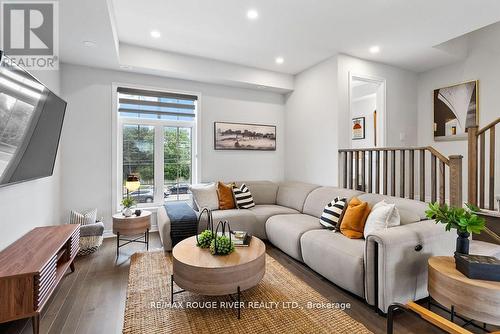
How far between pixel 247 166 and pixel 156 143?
1.66 meters

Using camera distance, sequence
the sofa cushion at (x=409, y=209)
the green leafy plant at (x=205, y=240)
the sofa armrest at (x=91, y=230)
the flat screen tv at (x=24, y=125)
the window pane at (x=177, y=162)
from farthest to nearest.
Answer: the window pane at (x=177, y=162) < the sofa armrest at (x=91, y=230) < the sofa cushion at (x=409, y=209) < the green leafy plant at (x=205, y=240) < the flat screen tv at (x=24, y=125)

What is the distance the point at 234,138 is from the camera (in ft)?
15.1

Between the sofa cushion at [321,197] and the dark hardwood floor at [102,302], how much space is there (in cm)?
81

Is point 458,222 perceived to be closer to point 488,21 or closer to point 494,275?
point 494,275

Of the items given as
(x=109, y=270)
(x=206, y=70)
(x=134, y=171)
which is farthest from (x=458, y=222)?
(x=134, y=171)

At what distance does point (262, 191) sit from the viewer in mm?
4371

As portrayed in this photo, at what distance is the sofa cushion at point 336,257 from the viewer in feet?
6.97

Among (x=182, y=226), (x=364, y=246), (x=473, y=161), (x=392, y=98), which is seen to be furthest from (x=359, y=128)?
(x=182, y=226)

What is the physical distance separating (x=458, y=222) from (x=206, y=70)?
12.1 feet

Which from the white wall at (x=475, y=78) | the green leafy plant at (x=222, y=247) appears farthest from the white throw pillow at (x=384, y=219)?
the white wall at (x=475, y=78)

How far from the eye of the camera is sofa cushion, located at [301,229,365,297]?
2.12m

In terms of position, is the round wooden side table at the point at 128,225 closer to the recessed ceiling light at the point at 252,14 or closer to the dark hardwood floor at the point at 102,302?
the dark hardwood floor at the point at 102,302

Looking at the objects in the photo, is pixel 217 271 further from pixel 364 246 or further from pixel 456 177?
pixel 456 177

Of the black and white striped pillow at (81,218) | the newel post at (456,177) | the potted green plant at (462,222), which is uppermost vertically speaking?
the newel post at (456,177)
